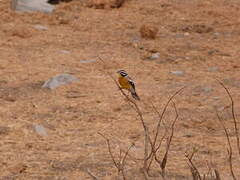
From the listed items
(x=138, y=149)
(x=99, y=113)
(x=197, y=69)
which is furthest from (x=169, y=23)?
(x=138, y=149)

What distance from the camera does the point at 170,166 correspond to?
6.37 metres

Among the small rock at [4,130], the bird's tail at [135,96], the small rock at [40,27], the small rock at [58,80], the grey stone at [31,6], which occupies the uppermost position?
the small rock at [4,130]

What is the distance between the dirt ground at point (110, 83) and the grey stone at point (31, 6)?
0.65 ft

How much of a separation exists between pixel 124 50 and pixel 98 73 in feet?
5.90

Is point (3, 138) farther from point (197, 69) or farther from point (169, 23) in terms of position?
point (169, 23)

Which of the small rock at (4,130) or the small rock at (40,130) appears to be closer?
the small rock at (4,130)

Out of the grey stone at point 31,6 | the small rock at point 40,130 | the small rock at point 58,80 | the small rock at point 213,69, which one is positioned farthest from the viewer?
the grey stone at point 31,6

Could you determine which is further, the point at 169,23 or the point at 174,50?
the point at 169,23

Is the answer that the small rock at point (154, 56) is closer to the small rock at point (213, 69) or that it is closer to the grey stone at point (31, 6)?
the small rock at point (213, 69)

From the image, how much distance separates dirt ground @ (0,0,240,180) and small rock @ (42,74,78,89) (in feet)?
0.40

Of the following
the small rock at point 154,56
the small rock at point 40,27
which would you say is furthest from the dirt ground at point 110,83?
the small rock at point 154,56

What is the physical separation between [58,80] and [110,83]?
795 millimetres

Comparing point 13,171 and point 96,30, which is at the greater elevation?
point 13,171

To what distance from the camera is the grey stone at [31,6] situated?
13319 millimetres
